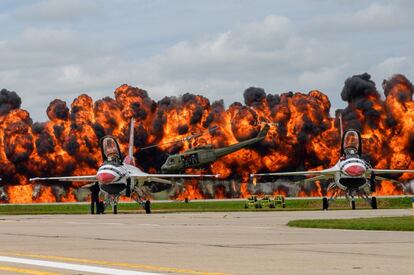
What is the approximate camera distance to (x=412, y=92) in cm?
12019

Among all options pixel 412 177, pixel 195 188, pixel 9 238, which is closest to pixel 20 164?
pixel 195 188

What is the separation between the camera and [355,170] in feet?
231

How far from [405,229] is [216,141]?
103546 millimetres

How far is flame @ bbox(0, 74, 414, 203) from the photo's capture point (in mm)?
127750

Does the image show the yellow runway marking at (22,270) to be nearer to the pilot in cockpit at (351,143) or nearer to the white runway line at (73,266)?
the white runway line at (73,266)

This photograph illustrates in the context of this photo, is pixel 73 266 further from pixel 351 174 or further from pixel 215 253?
pixel 351 174

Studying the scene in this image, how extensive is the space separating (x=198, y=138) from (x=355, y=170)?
225ft

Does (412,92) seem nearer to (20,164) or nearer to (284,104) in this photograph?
(284,104)

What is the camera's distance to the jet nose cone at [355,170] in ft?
231

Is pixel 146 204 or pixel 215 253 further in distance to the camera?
pixel 146 204

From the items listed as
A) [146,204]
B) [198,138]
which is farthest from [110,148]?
[198,138]

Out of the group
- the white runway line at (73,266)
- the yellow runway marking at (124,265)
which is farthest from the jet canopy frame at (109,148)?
the white runway line at (73,266)

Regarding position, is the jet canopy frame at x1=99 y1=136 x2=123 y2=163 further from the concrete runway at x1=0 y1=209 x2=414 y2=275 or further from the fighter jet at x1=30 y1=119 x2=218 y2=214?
the concrete runway at x1=0 y1=209 x2=414 y2=275

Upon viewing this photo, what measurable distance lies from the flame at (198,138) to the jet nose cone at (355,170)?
53.0 meters
